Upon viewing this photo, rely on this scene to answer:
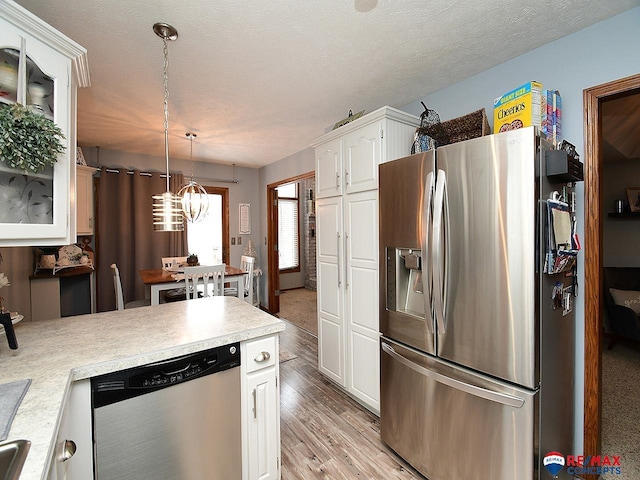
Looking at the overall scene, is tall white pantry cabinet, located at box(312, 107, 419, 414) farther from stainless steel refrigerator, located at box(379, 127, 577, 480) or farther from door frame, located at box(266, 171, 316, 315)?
door frame, located at box(266, 171, 316, 315)

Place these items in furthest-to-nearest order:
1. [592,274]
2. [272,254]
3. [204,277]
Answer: [272,254]
[204,277]
[592,274]

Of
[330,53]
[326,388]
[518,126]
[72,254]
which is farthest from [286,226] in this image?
[518,126]

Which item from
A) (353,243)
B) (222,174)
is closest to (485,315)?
(353,243)

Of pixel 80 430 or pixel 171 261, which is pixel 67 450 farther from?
pixel 171 261

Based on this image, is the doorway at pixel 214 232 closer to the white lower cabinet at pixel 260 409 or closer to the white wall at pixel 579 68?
the white lower cabinet at pixel 260 409

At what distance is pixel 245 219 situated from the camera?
17.4ft

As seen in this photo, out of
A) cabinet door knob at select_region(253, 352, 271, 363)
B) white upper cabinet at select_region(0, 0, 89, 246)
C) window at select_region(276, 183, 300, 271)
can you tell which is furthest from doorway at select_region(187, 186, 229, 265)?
cabinet door knob at select_region(253, 352, 271, 363)

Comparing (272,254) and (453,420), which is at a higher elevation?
(272,254)

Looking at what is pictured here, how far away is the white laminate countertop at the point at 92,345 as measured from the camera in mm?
756

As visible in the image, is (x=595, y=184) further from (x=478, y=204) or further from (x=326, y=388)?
(x=326, y=388)

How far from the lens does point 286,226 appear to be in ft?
22.5

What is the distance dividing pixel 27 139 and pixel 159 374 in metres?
0.97

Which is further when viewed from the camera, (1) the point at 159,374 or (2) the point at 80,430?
(1) the point at 159,374

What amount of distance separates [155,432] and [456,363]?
1.39 metres
